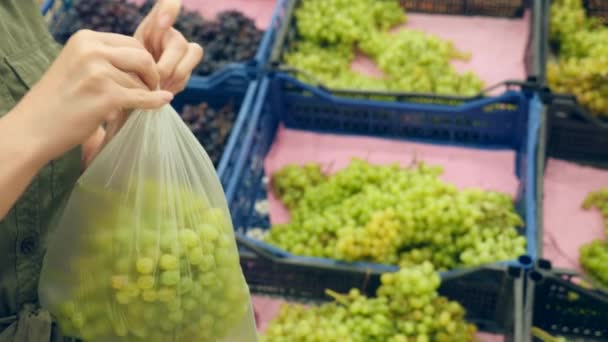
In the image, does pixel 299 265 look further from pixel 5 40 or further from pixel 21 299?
pixel 5 40

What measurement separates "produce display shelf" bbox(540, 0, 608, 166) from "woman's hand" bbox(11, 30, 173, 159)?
1604 mm

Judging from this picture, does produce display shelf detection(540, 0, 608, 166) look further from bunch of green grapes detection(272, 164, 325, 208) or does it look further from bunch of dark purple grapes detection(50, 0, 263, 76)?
bunch of dark purple grapes detection(50, 0, 263, 76)

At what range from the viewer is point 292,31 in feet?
8.05

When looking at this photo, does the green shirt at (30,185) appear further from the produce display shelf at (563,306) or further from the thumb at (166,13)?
the produce display shelf at (563,306)

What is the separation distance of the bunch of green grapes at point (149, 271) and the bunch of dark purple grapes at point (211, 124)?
1078 mm

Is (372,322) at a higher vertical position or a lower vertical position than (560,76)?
lower

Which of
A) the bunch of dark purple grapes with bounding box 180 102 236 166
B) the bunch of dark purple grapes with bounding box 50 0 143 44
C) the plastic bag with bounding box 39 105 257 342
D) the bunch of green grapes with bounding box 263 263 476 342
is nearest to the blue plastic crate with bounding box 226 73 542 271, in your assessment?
the bunch of dark purple grapes with bounding box 180 102 236 166

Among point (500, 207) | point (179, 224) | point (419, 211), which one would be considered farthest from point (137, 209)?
point (500, 207)

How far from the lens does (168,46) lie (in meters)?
0.89

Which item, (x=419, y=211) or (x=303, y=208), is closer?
(x=419, y=211)

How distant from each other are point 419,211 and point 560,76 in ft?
2.51

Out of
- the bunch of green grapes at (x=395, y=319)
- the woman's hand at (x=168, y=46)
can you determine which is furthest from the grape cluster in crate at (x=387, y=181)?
the woman's hand at (x=168, y=46)

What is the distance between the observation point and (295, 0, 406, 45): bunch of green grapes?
239 cm

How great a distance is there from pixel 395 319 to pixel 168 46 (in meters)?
0.91
